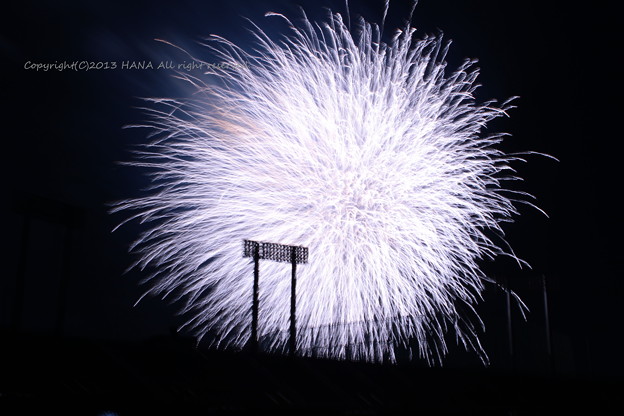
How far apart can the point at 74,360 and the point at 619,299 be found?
94.7 feet

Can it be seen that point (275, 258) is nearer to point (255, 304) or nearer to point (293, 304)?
point (293, 304)

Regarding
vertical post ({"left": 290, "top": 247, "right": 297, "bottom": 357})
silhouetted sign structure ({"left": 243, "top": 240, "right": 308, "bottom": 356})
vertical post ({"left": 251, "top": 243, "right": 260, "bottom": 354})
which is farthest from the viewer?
vertical post ({"left": 290, "top": 247, "right": 297, "bottom": 357})

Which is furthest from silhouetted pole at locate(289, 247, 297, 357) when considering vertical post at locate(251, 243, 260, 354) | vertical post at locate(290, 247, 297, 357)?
vertical post at locate(251, 243, 260, 354)

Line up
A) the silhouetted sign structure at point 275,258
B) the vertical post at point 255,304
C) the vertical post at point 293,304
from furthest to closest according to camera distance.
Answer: the vertical post at point 293,304 → the silhouetted sign structure at point 275,258 → the vertical post at point 255,304

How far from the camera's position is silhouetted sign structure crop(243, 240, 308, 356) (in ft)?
76.1

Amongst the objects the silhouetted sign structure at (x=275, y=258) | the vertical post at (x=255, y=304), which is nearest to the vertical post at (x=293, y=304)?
the silhouetted sign structure at (x=275, y=258)

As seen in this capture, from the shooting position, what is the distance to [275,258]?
25750 mm

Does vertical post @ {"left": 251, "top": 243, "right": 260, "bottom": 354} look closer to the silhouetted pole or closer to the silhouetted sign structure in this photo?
the silhouetted sign structure

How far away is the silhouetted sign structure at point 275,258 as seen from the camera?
23188mm

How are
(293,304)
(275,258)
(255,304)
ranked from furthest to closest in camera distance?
(275,258)
(293,304)
(255,304)

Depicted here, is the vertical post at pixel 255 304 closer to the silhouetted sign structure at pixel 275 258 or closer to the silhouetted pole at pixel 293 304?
the silhouetted sign structure at pixel 275 258

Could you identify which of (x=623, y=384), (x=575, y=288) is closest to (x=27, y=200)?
(x=623, y=384)

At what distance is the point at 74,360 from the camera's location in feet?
60.0

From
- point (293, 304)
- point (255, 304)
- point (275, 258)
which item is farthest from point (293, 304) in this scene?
point (275, 258)
